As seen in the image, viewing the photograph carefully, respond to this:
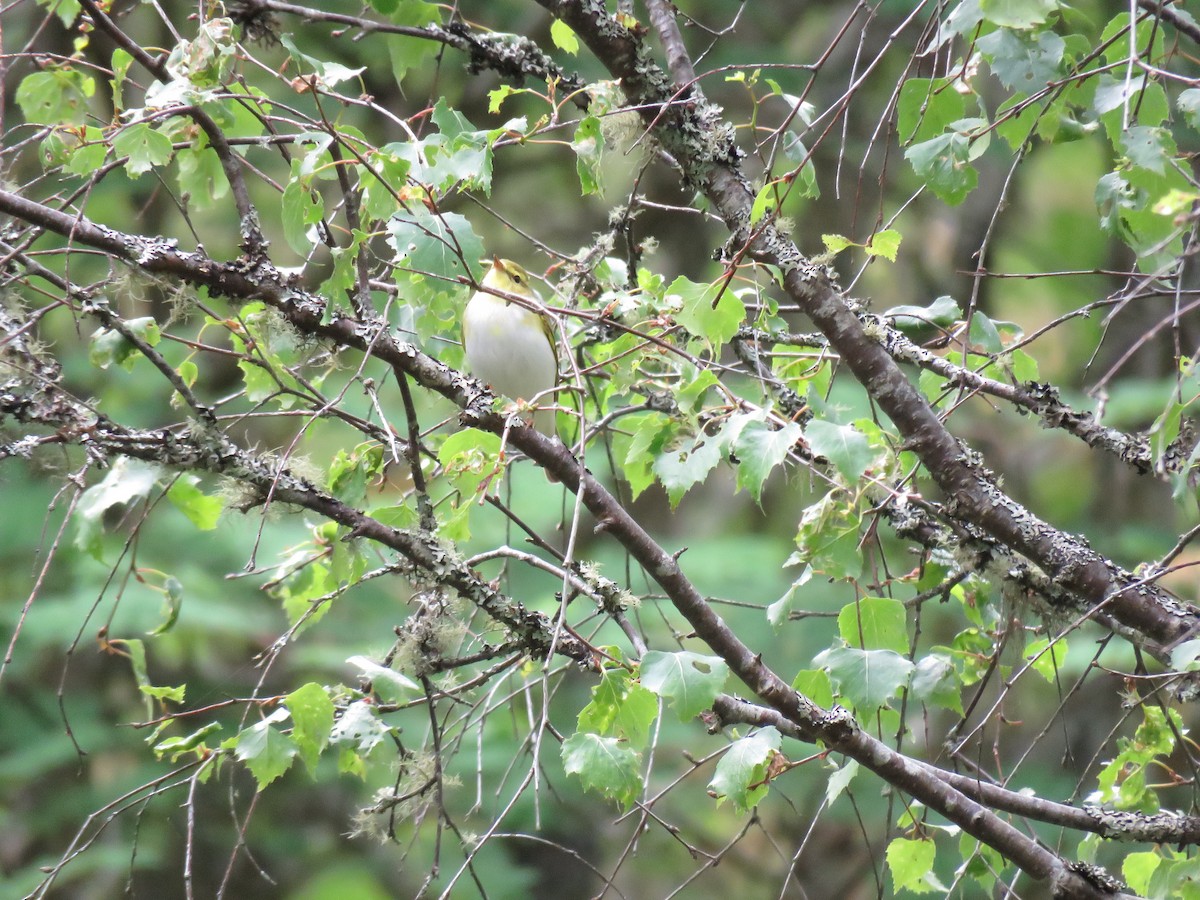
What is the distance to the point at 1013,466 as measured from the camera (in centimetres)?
706

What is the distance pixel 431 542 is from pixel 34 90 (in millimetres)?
1282

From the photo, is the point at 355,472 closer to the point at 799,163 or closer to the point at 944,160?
A: the point at 799,163

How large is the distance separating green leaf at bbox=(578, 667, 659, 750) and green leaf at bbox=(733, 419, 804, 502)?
39 centimetres

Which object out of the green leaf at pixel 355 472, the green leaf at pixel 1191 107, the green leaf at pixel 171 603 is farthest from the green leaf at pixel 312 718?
the green leaf at pixel 1191 107

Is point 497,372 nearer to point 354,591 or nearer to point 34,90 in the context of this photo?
point 34,90

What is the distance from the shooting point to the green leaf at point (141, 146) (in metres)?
1.89

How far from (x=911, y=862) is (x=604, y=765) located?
3.09ft

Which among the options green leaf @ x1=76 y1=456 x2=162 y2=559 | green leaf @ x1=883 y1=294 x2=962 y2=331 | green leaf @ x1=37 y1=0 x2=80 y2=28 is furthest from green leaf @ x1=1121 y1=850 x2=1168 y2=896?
green leaf @ x1=37 y1=0 x2=80 y2=28

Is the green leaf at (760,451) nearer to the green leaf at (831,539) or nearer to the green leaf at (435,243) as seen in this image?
the green leaf at (831,539)

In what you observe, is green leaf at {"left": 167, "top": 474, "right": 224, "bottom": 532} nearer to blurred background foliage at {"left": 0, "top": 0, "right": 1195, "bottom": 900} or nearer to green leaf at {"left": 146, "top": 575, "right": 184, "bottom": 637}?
green leaf at {"left": 146, "top": 575, "right": 184, "bottom": 637}

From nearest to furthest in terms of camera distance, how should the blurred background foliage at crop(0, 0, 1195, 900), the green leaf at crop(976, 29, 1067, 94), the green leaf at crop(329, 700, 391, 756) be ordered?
the green leaf at crop(976, 29, 1067, 94) → the green leaf at crop(329, 700, 391, 756) → the blurred background foliage at crop(0, 0, 1195, 900)

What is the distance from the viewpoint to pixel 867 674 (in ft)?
6.57

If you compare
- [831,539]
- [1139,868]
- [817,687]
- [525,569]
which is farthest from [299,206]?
[525,569]

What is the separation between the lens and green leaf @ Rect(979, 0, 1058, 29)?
1.66 m
